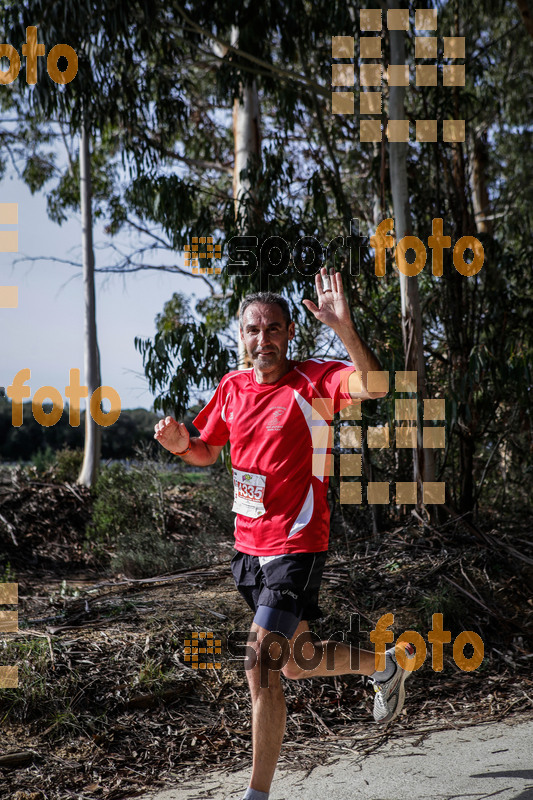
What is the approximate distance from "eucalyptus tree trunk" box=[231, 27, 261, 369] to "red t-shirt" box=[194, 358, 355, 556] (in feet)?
11.3

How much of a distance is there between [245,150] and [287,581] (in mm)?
5639

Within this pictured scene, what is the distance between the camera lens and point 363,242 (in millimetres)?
6980

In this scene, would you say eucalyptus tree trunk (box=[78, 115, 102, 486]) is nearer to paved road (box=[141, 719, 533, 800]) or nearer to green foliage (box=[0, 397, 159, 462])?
green foliage (box=[0, 397, 159, 462])

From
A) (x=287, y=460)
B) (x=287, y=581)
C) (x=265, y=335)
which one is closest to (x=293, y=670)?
(x=287, y=581)

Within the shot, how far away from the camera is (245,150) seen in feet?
25.1

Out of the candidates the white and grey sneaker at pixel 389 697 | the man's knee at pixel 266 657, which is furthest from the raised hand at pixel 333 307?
the white and grey sneaker at pixel 389 697

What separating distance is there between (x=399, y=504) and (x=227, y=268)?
8.17 ft

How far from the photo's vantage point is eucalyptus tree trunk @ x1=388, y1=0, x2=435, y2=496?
622 cm


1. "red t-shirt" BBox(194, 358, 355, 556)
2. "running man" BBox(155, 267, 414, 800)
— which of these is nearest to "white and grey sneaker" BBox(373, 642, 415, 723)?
"running man" BBox(155, 267, 414, 800)

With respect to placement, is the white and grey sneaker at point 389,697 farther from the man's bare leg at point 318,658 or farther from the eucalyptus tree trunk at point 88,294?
the eucalyptus tree trunk at point 88,294

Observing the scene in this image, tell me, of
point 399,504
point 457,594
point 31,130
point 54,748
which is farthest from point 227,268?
point 31,130

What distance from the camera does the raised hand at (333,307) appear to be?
296cm

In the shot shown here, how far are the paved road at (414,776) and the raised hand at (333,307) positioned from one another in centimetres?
188

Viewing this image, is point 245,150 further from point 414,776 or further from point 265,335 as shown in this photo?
point 414,776
